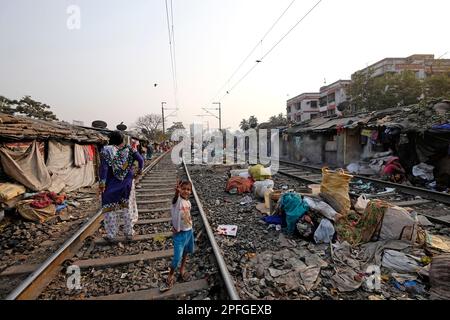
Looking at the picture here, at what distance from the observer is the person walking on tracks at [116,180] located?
398 cm

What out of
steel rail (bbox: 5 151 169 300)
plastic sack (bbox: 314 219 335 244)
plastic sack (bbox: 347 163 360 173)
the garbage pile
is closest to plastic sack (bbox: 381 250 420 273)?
the garbage pile

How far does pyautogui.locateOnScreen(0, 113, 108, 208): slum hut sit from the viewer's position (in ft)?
21.3

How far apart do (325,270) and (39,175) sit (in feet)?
26.6

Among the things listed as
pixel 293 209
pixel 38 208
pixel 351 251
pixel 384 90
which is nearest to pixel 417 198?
pixel 351 251

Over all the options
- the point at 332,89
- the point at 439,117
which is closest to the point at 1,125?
the point at 439,117

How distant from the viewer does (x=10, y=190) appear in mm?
5949

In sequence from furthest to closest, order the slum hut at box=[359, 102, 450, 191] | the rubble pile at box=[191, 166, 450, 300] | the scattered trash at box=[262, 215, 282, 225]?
the slum hut at box=[359, 102, 450, 191] < the scattered trash at box=[262, 215, 282, 225] < the rubble pile at box=[191, 166, 450, 300]

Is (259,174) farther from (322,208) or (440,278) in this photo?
(440,278)

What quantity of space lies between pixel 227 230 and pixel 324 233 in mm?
1792

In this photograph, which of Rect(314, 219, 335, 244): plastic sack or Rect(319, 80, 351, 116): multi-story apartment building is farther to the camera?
Rect(319, 80, 351, 116): multi-story apartment building

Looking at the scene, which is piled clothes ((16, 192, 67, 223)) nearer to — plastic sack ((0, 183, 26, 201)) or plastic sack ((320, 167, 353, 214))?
plastic sack ((0, 183, 26, 201))

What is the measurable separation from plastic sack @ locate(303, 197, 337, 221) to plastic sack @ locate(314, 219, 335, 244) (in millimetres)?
222
